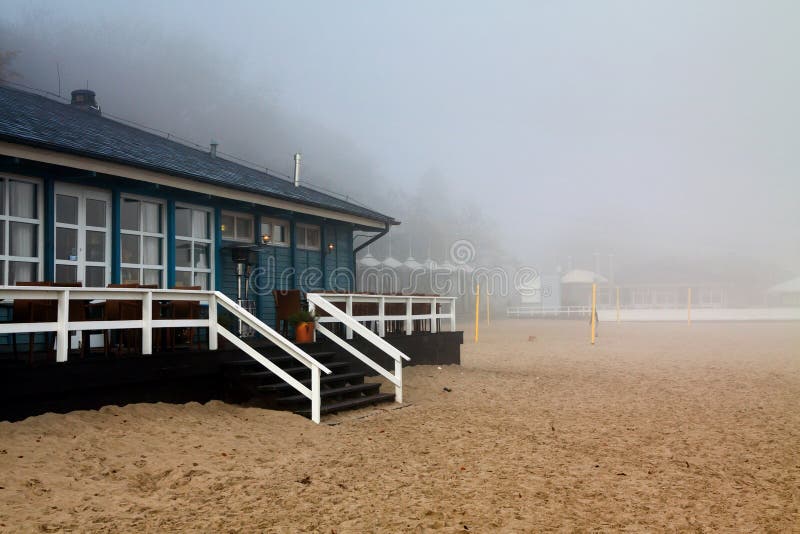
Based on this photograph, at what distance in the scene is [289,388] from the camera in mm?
8469

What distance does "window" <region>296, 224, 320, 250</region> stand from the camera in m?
14.1

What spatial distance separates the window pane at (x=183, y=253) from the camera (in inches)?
452

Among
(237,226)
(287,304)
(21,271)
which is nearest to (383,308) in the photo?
(287,304)

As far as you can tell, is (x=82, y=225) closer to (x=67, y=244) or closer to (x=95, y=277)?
(x=67, y=244)

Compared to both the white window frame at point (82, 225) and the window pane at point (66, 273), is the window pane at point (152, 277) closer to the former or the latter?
the white window frame at point (82, 225)

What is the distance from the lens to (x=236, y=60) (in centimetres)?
14162

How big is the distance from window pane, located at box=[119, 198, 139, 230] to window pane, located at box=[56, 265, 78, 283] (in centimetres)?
107

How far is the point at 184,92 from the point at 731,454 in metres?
116

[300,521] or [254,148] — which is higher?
[254,148]

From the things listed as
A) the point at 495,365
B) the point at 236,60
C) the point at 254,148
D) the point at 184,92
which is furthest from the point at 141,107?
the point at 495,365

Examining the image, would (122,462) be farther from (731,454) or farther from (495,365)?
(495,365)

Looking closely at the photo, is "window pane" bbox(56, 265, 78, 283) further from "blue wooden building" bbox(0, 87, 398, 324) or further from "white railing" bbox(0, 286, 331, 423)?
"white railing" bbox(0, 286, 331, 423)

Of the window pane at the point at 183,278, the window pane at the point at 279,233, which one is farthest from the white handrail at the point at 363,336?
the window pane at the point at 279,233

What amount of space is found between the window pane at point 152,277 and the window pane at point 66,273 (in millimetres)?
1233
